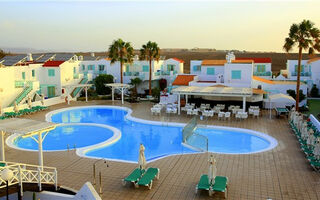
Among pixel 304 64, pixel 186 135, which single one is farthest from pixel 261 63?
pixel 186 135

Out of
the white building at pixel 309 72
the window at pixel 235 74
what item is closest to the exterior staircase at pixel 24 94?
the window at pixel 235 74

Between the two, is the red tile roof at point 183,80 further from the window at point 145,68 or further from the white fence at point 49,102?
the white fence at point 49,102

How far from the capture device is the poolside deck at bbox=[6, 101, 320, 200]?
1101cm

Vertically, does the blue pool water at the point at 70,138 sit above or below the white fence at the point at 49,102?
below

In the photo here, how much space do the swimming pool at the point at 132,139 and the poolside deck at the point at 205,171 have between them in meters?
1.76

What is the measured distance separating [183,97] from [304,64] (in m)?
19.9

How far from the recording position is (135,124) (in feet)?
80.1

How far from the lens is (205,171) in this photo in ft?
43.3

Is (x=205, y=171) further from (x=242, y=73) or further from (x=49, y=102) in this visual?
(x=49, y=102)

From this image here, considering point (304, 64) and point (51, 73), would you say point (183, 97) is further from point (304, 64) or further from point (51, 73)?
point (304, 64)

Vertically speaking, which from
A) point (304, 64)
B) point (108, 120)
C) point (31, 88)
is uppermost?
point (304, 64)

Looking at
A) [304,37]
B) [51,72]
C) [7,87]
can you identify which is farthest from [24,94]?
[304,37]

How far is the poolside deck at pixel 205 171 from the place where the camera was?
36.1 feet

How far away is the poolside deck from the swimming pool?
1758mm
